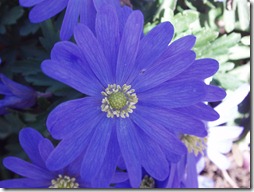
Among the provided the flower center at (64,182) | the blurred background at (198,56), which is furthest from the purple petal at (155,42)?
the flower center at (64,182)

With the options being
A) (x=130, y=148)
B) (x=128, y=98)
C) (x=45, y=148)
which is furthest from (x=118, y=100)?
(x=45, y=148)

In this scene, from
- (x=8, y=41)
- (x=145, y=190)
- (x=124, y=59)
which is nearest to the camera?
(x=124, y=59)

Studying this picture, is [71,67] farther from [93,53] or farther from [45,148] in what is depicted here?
[45,148]

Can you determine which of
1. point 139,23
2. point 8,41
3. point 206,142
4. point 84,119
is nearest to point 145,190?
point 206,142

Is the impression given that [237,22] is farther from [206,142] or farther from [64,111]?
[64,111]

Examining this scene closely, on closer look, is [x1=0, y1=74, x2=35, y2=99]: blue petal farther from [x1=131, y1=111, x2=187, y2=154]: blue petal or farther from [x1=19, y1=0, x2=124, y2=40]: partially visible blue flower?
[x1=131, y1=111, x2=187, y2=154]: blue petal

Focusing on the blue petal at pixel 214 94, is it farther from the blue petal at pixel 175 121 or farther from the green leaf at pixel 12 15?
the green leaf at pixel 12 15
